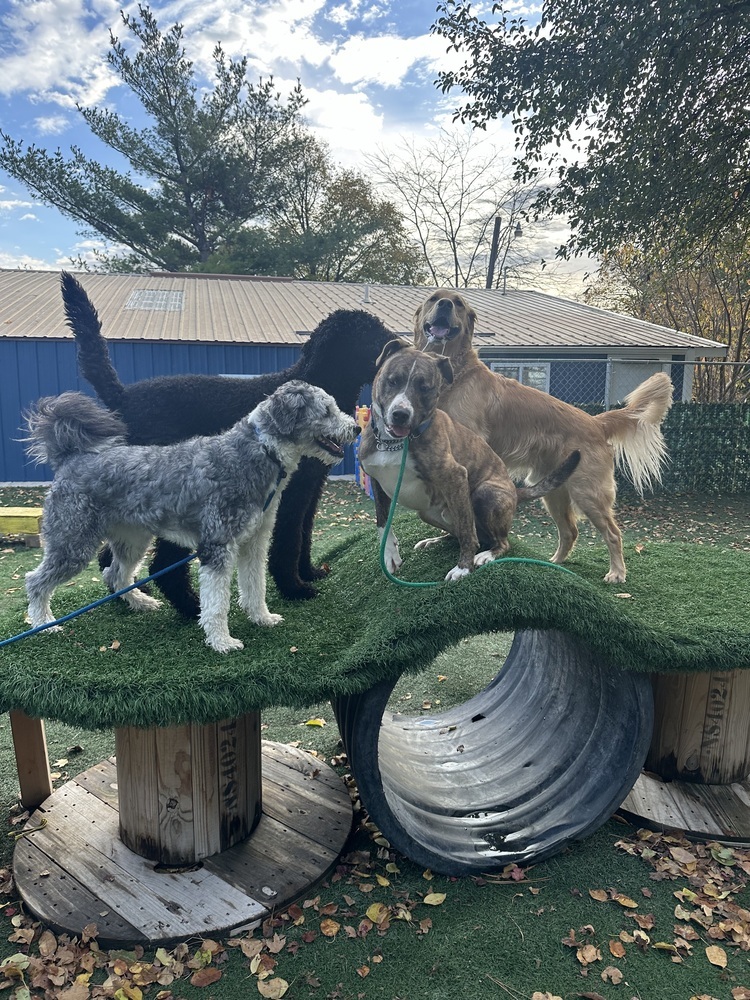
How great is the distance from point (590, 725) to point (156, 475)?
2666 mm

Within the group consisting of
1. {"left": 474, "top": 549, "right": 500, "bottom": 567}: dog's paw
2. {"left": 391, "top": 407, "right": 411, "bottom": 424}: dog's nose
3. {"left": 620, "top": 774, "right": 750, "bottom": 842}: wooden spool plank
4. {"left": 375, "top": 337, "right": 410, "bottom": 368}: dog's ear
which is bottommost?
{"left": 620, "top": 774, "right": 750, "bottom": 842}: wooden spool plank

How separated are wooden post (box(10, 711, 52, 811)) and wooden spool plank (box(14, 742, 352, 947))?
0.34 feet

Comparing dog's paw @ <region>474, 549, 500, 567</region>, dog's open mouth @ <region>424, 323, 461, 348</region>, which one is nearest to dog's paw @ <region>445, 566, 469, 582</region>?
dog's paw @ <region>474, 549, 500, 567</region>

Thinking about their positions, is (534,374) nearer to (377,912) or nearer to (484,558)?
(484,558)

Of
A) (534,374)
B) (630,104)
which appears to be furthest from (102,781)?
(534,374)

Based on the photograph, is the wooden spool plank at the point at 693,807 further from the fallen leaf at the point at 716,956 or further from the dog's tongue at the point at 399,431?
the dog's tongue at the point at 399,431

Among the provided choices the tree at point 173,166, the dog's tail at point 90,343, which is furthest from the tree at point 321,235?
the dog's tail at point 90,343

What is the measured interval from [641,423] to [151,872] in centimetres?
363

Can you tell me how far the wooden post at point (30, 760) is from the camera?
3.44 m

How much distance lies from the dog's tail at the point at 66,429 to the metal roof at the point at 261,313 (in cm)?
1107

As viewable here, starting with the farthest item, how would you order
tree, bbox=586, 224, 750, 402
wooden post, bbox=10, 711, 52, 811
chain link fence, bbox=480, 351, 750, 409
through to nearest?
tree, bbox=586, 224, 750, 402 < chain link fence, bbox=480, 351, 750, 409 < wooden post, bbox=10, 711, 52, 811

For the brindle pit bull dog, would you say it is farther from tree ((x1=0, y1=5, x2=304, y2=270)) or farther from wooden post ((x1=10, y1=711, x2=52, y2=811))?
tree ((x1=0, y1=5, x2=304, y2=270))

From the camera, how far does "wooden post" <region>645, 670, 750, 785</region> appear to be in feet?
11.7

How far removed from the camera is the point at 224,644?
292cm
